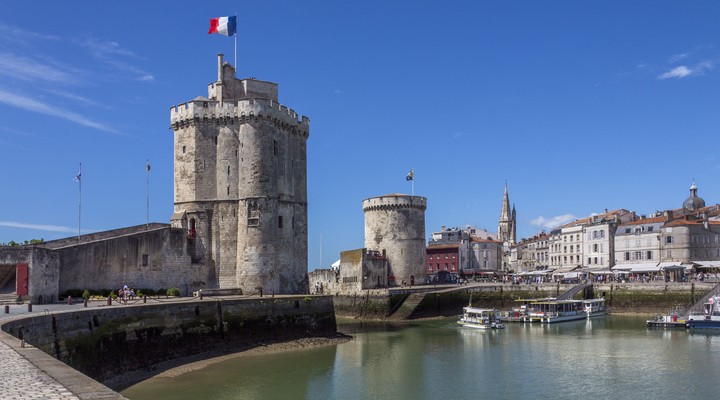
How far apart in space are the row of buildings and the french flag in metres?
43.9

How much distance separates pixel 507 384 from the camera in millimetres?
28438

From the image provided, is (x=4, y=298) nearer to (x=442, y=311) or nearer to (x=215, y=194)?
(x=215, y=194)

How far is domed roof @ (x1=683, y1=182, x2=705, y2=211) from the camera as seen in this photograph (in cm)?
8631

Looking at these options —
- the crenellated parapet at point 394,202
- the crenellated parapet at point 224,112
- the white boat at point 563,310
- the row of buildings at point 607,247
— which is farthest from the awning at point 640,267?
the crenellated parapet at point 224,112

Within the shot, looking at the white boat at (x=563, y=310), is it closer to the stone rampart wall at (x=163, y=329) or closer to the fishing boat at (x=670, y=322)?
the fishing boat at (x=670, y=322)

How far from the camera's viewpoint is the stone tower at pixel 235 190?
43.4 m

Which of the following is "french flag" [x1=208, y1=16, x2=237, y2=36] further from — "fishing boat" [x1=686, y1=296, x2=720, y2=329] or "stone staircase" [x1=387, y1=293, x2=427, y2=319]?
"fishing boat" [x1=686, y1=296, x2=720, y2=329]

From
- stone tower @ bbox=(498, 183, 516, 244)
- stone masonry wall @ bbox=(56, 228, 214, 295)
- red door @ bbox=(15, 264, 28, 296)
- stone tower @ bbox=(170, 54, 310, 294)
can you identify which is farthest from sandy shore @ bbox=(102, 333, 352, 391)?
stone tower @ bbox=(498, 183, 516, 244)

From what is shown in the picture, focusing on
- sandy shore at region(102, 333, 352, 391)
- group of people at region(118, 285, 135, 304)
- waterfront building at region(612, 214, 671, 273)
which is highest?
waterfront building at region(612, 214, 671, 273)

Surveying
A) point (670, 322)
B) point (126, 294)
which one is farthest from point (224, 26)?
point (670, 322)

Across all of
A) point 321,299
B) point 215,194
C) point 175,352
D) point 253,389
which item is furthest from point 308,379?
point 215,194

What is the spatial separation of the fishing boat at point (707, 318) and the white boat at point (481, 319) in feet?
43.0

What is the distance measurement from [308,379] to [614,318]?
3606cm

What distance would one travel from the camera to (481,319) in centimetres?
5006
